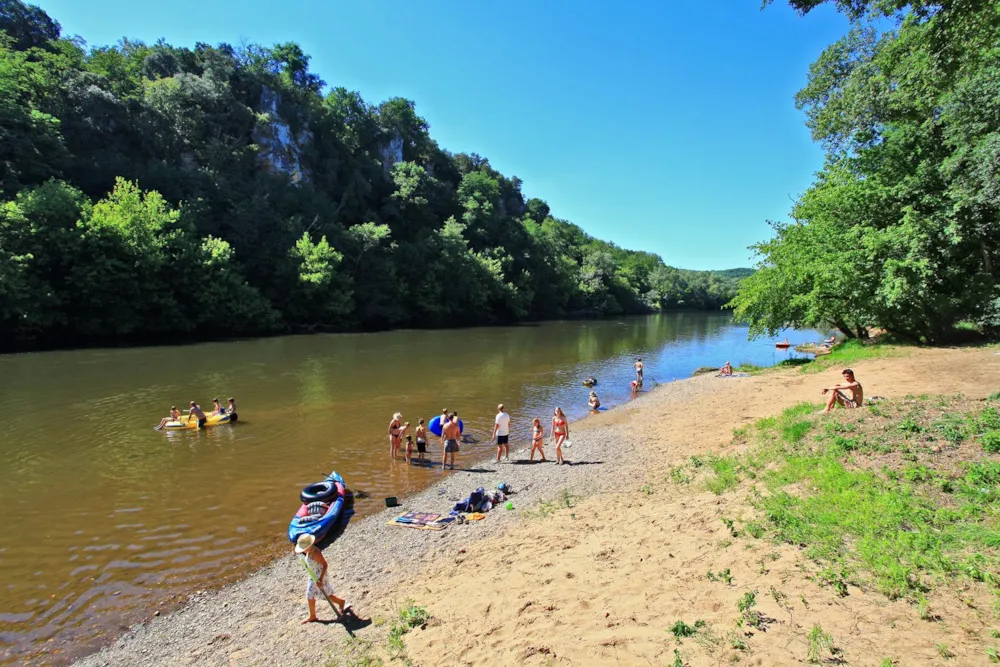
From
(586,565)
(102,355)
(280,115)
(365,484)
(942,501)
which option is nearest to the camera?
(942,501)

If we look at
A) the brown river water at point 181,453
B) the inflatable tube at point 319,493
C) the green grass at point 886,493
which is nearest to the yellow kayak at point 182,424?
the brown river water at point 181,453

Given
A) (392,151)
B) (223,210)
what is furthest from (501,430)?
(392,151)

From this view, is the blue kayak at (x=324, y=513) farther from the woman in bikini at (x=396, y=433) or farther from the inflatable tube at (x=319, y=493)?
the woman in bikini at (x=396, y=433)

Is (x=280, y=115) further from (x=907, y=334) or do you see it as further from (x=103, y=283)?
(x=907, y=334)

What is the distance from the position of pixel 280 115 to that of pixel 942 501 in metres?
89.6

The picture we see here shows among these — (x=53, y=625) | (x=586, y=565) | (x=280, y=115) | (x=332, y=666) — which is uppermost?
(x=280, y=115)

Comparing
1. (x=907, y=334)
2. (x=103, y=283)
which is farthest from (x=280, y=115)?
(x=907, y=334)

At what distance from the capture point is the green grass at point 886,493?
18.9 ft

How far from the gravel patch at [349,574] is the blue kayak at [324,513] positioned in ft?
1.50

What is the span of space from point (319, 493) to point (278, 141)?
75367 millimetres

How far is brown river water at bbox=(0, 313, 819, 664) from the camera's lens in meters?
9.34

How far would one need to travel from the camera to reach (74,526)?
11531mm

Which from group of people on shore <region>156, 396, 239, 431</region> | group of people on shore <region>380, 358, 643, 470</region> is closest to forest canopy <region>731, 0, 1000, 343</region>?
group of people on shore <region>380, 358, 643, 470</region>

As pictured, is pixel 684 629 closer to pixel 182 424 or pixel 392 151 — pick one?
pixel 182 424
